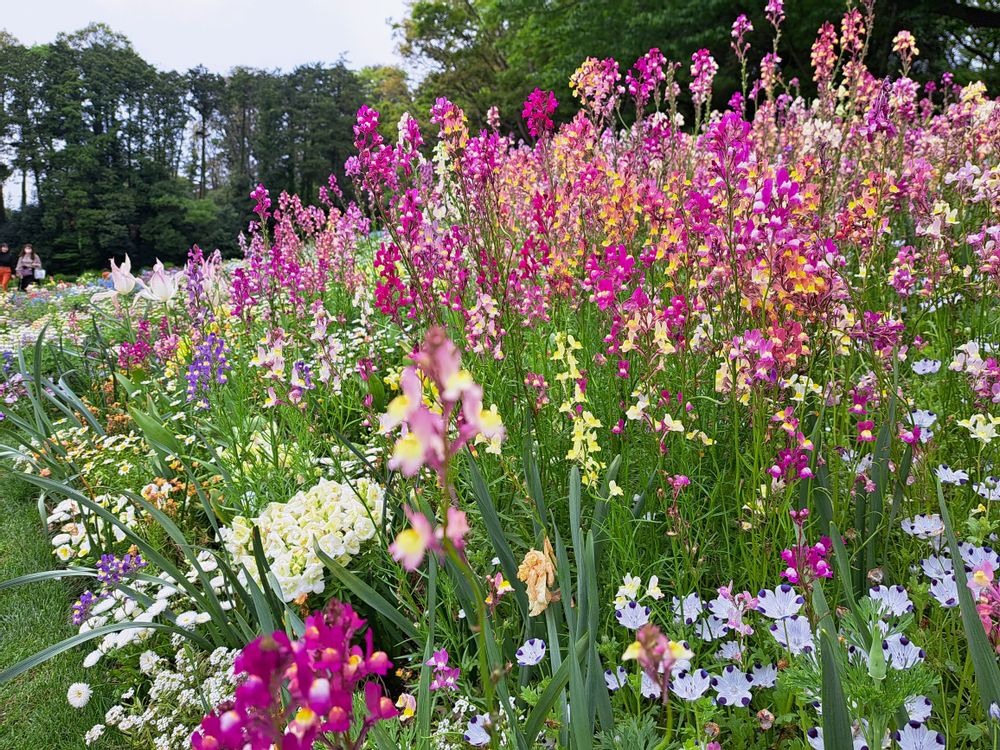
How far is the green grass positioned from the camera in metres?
2.14

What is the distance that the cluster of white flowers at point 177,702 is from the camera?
184 centimetres

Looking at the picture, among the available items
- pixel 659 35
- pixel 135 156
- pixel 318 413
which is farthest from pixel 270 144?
pixel 318 413

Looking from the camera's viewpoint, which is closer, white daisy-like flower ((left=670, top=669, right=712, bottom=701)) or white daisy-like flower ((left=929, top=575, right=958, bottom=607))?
white daisy-like flower ((left=670, top=669, right=712, bottom=701))

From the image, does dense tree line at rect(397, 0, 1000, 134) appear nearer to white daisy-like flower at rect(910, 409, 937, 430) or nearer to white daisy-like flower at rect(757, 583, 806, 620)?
white daisy-like flower at rect(910, 409, 937, 430)

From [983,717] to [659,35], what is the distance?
1676cm

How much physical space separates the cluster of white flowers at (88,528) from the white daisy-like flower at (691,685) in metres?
2.23

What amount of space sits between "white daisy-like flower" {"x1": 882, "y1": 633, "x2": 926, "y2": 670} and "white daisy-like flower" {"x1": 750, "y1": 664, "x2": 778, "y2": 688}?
262mm

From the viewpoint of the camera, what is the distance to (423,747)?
1.18m

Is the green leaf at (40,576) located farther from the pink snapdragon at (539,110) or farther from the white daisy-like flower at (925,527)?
the white daisy-like flower at (925,527)

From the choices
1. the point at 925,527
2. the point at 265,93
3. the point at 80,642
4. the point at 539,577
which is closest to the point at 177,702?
the point at 80,642

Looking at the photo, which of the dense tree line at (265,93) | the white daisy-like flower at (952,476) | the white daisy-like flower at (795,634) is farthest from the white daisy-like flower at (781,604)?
the dense tree line at (265,93)

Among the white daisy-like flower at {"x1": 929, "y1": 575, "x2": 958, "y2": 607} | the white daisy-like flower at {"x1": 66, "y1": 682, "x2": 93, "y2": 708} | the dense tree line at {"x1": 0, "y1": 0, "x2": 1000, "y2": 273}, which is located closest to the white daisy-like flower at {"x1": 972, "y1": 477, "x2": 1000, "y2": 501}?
the white daisy-like flower at {"x1": 929, "y1": 575, "x2": 958, "y2": 607}

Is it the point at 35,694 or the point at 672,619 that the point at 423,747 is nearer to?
the point at 672,619

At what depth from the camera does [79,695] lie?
6.96 feet
